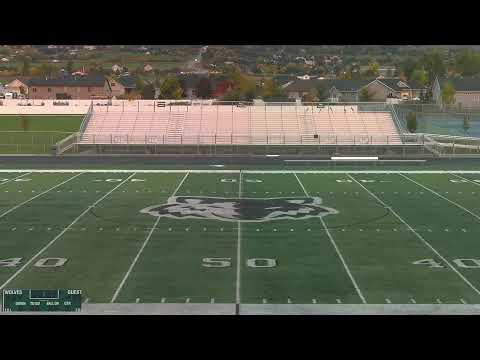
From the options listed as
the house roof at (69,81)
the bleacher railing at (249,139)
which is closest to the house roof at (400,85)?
the house roof at (69,81)

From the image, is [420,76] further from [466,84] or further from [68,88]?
[68,88]

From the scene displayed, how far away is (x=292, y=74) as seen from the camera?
3664 inches

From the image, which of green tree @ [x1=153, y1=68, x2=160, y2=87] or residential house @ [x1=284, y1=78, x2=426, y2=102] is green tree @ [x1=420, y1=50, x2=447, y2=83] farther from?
green tree @ [x1=153, y1=68, x2=160, y2=87]

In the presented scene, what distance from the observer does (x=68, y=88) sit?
7256 cm

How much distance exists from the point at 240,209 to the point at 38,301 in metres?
10.7

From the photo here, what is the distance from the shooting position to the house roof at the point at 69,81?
239ft

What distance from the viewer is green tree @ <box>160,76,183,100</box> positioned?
68.0m

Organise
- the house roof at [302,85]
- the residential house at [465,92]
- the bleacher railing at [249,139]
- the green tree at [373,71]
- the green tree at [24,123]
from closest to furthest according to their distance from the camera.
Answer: the bleacher railing at [249,139]
the green tree at [24,123]
the residential house at [465,92]
the house roof at [302,85]
the green tree at [373,71]

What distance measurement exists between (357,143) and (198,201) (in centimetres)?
1899

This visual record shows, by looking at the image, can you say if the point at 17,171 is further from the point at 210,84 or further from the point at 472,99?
the point at 210,84

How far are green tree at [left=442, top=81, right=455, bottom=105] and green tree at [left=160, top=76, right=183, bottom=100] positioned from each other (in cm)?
2144

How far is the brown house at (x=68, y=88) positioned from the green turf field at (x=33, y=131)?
18996mm

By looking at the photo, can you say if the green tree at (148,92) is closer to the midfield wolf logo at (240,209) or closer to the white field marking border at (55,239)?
the white field marking border at (55,239)

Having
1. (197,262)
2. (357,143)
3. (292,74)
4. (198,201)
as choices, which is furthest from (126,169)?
(292,74)
